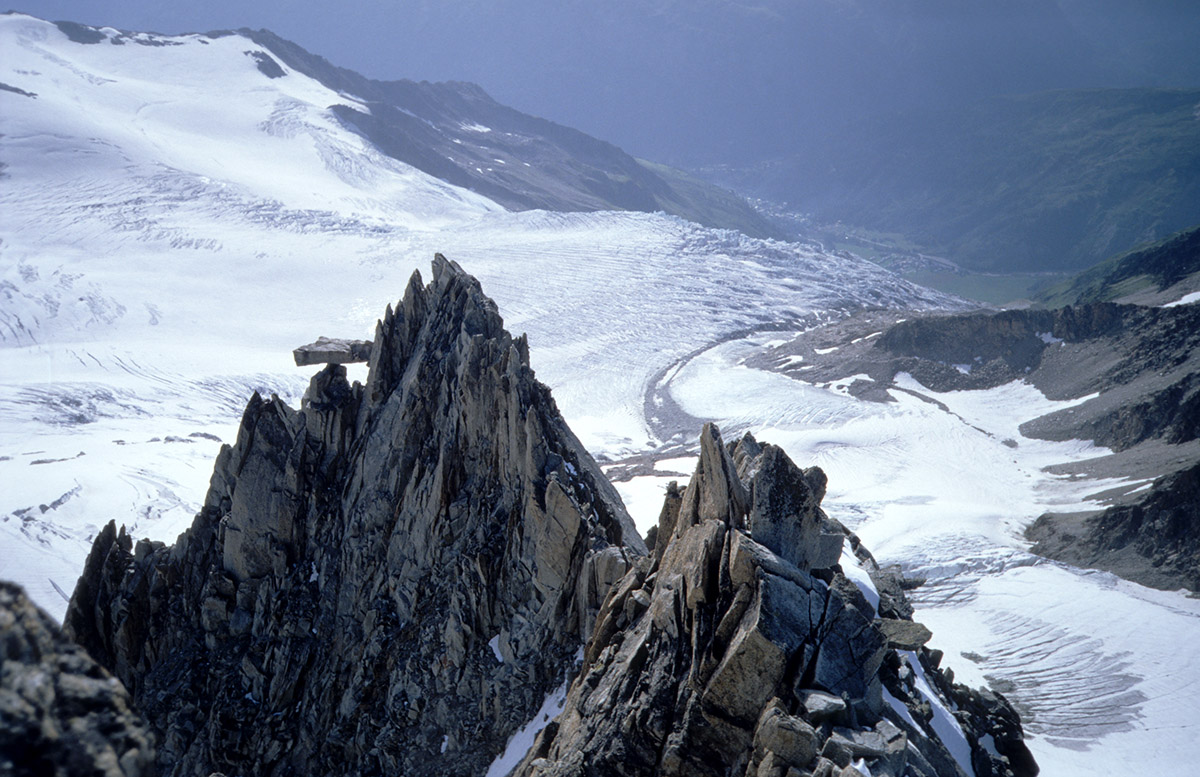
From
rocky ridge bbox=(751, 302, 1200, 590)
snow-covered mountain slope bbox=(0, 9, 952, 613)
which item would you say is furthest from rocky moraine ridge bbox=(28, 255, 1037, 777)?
rocky ridge bbox=(751, 302, 1200, 590)

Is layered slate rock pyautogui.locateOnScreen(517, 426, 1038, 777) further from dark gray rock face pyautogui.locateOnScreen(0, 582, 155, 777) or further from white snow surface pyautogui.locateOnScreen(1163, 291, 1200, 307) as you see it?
white snow surface pyautogui.locateOnScreen(1163, 291, 1200, 307)

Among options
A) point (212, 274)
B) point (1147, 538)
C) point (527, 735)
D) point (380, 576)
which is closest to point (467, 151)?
point (212, 274)

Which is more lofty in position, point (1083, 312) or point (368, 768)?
point (1083, 312)

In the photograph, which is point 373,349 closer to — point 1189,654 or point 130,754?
point 130,754

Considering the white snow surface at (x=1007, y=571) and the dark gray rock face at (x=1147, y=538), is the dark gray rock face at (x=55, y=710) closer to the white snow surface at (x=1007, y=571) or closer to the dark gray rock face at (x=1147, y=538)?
the white snow surface at (x=1007, y=571)

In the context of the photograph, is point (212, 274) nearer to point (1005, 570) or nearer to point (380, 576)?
point (380, 576)

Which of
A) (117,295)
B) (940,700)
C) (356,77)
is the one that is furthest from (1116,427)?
(356,77)
